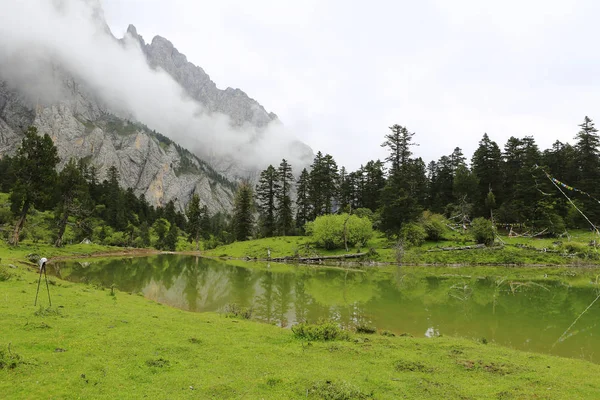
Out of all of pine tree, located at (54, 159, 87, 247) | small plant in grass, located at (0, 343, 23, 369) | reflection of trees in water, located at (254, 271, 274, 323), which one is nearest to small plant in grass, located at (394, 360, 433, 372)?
reflection of trees in water, located at (254, 271, 274, 323)

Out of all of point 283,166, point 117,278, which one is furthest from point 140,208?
point 117,278

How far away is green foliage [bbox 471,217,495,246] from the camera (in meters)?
51.5

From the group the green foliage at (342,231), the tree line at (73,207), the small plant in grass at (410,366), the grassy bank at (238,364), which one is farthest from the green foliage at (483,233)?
the tree line at (73,207)

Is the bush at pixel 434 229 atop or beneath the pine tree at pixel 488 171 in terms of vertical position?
beneath

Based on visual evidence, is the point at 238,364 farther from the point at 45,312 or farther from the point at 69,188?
the point at 69,188

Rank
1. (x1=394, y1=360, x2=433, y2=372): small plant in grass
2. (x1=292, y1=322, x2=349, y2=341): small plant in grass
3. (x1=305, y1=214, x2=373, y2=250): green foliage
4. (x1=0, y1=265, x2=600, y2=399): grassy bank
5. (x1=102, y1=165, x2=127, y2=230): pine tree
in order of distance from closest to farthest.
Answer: (x1=0, y1=265, x2=600, y2=399): grassy bank < (x1=394, y1=360, x2=433, y2=372): small plant in grass < (x1=292, y1=322, x2=349, y2=341): small plant in grass < (x1=305, y1=214, x2=373, y2=250): green foliage < (x1=102, y1=165, x2=127, y2=230): pine tree

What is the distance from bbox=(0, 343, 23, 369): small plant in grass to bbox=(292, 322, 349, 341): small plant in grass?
8564mm

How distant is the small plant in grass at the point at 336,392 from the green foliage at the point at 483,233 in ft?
167

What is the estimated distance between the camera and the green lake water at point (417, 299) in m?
16.8

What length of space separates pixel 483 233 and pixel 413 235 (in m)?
10.2

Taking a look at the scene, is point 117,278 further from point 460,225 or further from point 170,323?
point 460,225

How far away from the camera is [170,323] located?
564 inches

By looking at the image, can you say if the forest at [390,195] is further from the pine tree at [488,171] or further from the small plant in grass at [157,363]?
the small plant in grass at [157,363]

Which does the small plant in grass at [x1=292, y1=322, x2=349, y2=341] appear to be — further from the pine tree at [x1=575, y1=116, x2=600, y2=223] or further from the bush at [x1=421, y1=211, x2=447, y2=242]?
the pine tree at [x1=575, y1=116, x2=600, y2=223]
